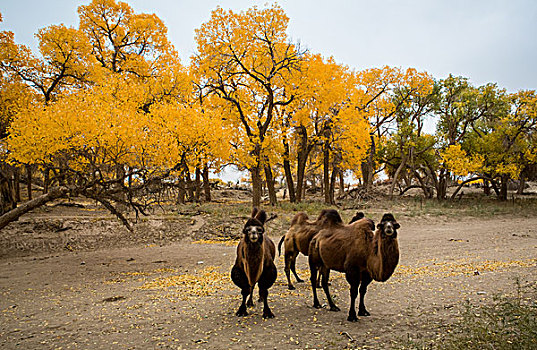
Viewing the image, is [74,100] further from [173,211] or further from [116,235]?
[173,211]

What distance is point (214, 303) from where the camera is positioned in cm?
671

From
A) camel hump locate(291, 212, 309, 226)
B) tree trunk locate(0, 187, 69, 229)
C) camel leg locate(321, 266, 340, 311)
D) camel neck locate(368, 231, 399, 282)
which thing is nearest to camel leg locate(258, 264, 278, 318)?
camel leg locate(321, 266, 340, 311)

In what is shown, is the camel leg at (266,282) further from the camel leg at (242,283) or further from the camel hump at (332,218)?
the camel hump at (332,218)

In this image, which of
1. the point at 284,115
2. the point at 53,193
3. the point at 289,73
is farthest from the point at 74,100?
the point at 284,115

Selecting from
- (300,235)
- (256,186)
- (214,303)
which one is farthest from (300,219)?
(256,186)

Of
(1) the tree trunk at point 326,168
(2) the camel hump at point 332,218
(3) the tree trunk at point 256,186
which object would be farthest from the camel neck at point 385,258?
(1) the tree trunk at point 326,168

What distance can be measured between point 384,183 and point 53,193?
51.1m

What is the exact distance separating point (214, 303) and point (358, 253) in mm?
3006

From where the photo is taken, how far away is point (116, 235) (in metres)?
16.9

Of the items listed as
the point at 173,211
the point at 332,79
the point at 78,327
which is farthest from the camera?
the point at 332,79

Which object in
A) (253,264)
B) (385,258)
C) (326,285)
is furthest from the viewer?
(326,285)

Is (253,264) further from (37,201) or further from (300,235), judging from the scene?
(37,201)

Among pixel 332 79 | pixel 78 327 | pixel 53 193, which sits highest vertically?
pixel 332 79

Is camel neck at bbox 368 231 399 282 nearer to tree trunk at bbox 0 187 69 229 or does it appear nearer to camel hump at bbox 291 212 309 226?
camel hump at bbox 291 212 309 226
